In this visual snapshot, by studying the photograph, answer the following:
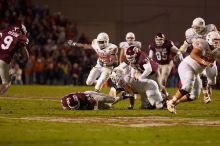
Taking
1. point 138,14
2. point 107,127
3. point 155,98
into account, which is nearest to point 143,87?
point 155,98

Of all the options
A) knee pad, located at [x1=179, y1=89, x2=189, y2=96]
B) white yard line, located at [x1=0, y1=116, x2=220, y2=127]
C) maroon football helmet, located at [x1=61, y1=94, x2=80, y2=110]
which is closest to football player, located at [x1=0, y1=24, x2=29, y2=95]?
maroon football helmet, located at [x1=61, y1=94, x2=80, y2=110]

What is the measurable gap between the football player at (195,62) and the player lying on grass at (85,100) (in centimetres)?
169

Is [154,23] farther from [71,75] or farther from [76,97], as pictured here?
[76,97]

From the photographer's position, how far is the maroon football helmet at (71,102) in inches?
546

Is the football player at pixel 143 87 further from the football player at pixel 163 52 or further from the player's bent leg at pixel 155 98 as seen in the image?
the football player at pixel 163 52

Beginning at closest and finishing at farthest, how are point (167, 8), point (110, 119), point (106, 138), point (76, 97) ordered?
point (106, 138) → point (110, 119) → point (76, 97) → point (167, 8)

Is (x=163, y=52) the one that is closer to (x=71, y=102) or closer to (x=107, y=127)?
(x=71, y=102)

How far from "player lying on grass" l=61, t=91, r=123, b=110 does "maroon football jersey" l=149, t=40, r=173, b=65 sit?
3.87m

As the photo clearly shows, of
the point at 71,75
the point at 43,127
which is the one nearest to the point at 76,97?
the point at 43,127

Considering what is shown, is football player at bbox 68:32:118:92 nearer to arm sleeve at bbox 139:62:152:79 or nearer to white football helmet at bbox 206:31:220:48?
arm sleeve at bbox 139:62:152:79

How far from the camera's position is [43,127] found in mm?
10492

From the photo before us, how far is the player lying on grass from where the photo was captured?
13.9 m

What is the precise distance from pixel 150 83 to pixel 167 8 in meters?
18.0

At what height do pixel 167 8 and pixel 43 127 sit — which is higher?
pixel 167 8
